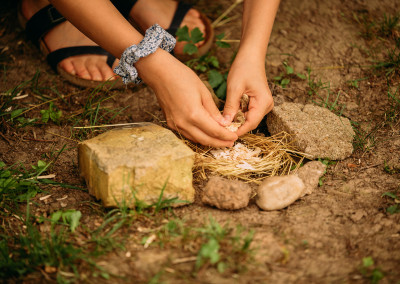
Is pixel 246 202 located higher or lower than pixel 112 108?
lower

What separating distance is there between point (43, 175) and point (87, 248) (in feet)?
2.25

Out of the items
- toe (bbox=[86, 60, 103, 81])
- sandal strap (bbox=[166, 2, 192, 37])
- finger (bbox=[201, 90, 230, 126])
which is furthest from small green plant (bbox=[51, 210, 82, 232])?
sandal strap (bbox=[166, 2, 192, 37])

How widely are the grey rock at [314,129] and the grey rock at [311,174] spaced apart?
128 mm

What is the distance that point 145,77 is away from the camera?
204cm

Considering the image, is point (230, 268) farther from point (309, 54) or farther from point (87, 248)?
point (309, 54)

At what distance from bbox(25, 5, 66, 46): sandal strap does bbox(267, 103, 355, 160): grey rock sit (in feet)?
6.15

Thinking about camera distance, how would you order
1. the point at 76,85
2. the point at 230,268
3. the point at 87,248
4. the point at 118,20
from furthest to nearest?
the point at 76,85
the point at 118,20
the point at 87,248
the point at 230,268

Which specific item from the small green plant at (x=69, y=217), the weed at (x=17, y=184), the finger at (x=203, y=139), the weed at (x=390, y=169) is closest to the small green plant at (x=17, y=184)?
the weed at (x=17, y=184)

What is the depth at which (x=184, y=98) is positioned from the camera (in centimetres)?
194

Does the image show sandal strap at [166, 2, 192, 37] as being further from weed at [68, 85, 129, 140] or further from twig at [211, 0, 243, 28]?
weed at [68, 85, 129, 140]

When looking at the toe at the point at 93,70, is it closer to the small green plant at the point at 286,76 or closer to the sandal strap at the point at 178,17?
the sandal strap at the point at 178,17

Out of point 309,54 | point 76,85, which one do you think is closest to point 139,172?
point 76,85

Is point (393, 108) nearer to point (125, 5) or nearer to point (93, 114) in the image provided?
point (93, 114)

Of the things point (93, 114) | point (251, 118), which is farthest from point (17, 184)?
point (251, 118)
